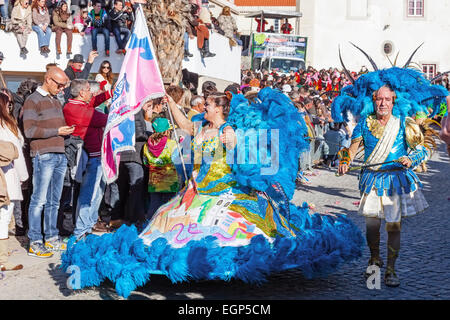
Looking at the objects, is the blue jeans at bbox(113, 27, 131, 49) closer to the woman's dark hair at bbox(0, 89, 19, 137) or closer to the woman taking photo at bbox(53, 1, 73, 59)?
the woman taking photo at bbox(53, 1, 73, 59)

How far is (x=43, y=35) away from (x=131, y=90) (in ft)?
32.3

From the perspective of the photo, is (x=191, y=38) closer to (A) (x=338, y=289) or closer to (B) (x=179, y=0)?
(B) (x=179, y=0)

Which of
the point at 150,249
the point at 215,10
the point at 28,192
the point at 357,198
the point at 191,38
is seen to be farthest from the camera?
the point at 215,10

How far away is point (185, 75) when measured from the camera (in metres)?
15.4

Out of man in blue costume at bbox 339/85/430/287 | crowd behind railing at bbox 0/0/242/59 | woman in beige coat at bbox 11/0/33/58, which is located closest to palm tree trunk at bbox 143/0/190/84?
crowd behind railing at bbox 0/0/242/59

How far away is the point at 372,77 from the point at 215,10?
31.2 m

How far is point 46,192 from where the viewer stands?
720 centimetres

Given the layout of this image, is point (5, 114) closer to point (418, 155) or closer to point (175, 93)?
point (175, 93)

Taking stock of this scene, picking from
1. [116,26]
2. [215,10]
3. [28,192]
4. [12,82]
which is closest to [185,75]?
[116,26]

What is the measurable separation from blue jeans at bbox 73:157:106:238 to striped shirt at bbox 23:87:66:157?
48cm

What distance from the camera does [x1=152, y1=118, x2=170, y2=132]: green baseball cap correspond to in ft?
26.6

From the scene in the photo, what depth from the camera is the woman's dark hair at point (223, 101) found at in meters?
6.07

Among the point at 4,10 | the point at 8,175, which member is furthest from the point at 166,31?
the point at 8,175

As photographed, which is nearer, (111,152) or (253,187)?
(253,187)
